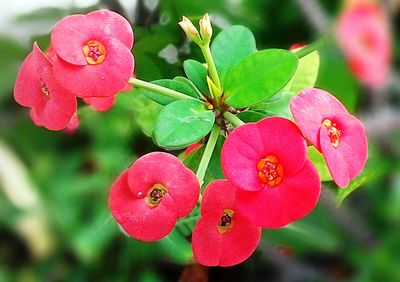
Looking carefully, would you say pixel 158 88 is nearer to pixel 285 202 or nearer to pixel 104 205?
pixel 285 202

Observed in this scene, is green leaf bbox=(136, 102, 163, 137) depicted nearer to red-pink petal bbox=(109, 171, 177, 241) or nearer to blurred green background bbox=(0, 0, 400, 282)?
red-pink petal bbox=(109, 171, 177, 241)

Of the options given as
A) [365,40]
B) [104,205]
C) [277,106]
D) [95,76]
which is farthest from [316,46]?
[365,40]

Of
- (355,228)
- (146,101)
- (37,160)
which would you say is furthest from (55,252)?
(146,101)

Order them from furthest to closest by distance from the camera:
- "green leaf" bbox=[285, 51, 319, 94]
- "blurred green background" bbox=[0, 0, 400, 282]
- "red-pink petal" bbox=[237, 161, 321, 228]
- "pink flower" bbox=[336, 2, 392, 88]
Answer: "pink flower" bbox=[336, 2, 392, 88] < "blurred green background" bbox=[0, 0, 400, 282] < "green leaf" bbox=[285, 51, 319, 94] < "red-pink petal" bbox=[237, 161, 321, 228]

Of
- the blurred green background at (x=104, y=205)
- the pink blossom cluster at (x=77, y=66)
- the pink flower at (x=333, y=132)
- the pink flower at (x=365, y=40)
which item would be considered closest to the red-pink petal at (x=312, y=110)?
the pink flower at (x=333, y=132)

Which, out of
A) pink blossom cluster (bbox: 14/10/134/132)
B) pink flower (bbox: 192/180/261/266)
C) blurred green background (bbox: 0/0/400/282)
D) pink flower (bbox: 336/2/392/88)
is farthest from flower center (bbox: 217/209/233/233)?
pink flower (bbox: 336/2/392/88)

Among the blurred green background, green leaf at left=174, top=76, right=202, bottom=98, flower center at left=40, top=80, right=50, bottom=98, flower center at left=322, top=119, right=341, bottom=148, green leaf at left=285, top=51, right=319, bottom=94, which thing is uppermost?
flower center at left=322, top=119, right=341, bottom=148

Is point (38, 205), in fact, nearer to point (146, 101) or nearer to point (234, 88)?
point (146, 101)
